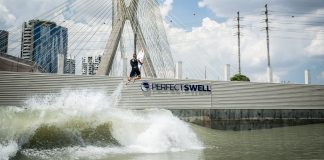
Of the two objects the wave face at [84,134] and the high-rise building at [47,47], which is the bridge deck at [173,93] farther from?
the wave face at [84,134]

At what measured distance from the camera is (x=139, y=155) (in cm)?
1119

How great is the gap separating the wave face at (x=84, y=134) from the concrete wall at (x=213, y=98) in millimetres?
10262

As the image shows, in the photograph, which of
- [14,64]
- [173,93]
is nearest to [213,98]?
[173,93]

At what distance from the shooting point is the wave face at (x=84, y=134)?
1149 cm

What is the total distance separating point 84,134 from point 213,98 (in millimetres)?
16587

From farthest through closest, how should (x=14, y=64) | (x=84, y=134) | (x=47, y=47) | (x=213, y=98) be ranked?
(x=14, y=64) < (x=47, y=47) < (x=213, y=98) < (x=84, y=134)

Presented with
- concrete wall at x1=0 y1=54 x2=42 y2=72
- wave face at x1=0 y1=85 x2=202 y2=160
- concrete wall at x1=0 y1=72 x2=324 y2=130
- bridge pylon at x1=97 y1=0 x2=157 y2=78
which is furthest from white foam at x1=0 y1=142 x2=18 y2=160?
concrete wall at x1=0 y1=54 x2=42 y2=72

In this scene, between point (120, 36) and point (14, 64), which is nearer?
point (120, 36)

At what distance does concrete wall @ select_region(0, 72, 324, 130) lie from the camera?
2416cm

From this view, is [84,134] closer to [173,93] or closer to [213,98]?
[173,93]

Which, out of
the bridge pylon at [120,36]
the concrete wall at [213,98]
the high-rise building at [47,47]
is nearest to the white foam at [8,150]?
the concrete wall at [213,98]

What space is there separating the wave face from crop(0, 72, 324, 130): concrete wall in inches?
404

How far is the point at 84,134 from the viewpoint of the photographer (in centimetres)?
1360

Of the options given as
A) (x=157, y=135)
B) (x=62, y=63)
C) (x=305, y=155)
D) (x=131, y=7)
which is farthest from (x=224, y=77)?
(x=305, y=155)
